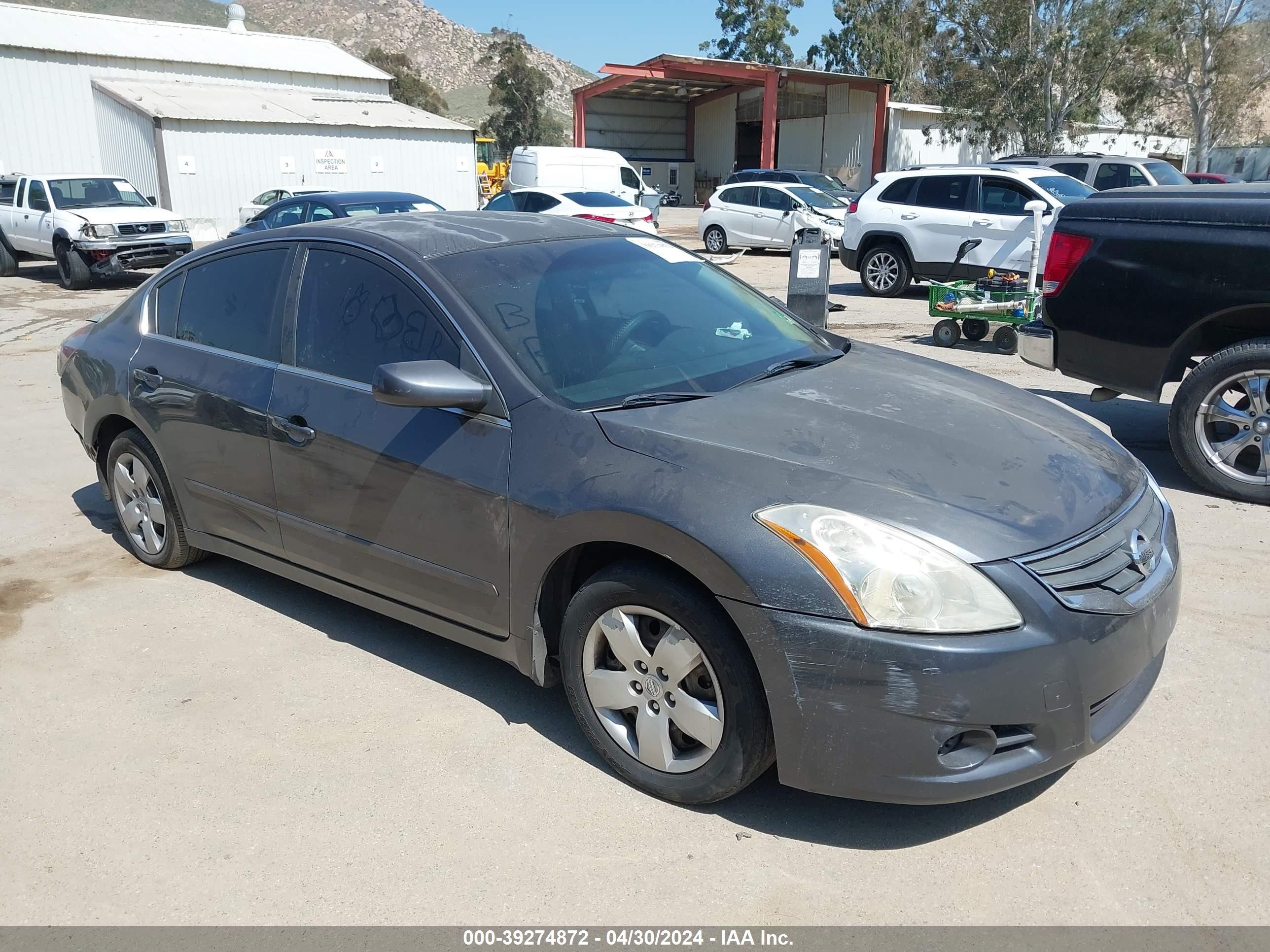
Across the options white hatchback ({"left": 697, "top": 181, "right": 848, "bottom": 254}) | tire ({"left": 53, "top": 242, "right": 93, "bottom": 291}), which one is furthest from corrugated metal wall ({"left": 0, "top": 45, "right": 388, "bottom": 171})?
white hatchback ({"left": 697, "top": 181, "right": 848, "bottom": 254})

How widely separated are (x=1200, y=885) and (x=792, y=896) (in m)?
1.06

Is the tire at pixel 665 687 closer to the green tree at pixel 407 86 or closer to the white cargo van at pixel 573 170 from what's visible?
the white cargo van at pixel 573 170

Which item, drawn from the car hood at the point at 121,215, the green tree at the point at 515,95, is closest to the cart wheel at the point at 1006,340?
the car hood at the point at 121,215

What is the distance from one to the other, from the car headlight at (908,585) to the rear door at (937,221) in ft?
38.9

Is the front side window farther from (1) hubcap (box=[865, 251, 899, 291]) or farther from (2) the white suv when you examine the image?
(1) hubcap (box=[865, 251, 899, 291])

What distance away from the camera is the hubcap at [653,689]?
288cm

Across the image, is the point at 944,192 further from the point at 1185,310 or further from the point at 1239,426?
the point at 1239,426

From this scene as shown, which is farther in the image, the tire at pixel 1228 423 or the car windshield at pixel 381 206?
the car windshield at pixel 381 206

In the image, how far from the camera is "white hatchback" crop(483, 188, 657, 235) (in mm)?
19312

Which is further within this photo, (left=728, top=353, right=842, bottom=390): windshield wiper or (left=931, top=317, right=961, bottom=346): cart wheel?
(left=931, top=317, right=961, bottom=346): cart wheel

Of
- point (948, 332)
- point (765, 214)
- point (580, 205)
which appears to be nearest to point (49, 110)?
point (580, 205)

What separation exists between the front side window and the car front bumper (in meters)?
1.52

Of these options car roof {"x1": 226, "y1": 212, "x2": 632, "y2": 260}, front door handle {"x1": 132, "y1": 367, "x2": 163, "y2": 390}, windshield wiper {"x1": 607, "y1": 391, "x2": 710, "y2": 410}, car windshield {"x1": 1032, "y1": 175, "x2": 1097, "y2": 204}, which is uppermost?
car windshield {"x1": 1032, "y1": 175, "x2": 1097, "y2": 204}

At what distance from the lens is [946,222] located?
538 inches
